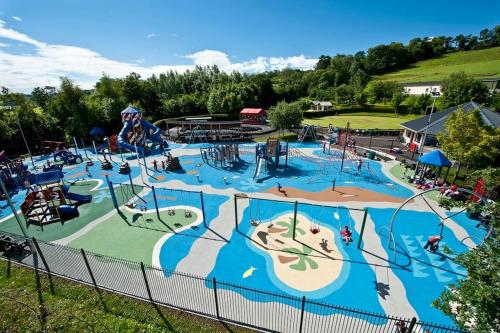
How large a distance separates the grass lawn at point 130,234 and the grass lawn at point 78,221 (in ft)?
5.14

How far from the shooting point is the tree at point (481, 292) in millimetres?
6074

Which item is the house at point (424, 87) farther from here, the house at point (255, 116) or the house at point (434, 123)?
the house at point (255, 116)

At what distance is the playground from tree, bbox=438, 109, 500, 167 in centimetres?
514

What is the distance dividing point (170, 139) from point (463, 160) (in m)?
42.8

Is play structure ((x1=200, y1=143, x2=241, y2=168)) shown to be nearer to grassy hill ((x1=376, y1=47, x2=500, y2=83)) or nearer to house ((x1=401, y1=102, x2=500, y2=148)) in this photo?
house ((x1=401, y1=102, x2=500, y2=148))

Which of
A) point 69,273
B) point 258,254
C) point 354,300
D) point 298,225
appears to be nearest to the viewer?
point 354,300

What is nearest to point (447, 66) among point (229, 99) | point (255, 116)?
point (255, 116)

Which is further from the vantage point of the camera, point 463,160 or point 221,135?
point 221,135

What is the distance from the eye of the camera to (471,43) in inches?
6122

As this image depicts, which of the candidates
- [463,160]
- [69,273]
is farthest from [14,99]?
[463,160]

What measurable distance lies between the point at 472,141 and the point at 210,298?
2561 cm

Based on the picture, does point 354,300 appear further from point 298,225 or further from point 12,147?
point 12,147

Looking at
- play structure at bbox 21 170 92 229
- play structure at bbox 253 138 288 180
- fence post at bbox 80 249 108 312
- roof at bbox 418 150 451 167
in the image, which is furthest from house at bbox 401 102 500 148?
play structure at bbox 21 170 92 229

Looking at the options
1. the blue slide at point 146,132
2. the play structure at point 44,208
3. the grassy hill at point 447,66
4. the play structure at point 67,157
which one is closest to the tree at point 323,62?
the grassy hill at point 447,66
